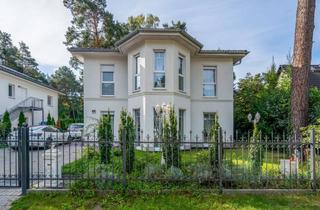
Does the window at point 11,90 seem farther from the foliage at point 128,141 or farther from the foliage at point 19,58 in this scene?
the foliage at point 19,58

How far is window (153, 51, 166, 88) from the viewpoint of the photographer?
12812 millimetres

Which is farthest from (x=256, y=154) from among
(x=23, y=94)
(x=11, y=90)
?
(x=23, y=94)

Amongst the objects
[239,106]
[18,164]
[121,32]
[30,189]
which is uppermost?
[121,32]

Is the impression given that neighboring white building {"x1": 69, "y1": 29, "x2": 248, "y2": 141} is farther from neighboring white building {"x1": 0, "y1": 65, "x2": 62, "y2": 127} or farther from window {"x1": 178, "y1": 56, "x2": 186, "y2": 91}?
neighboring white building {"x1": 0, "y1": 65, "x2": 62, "y2": 127}

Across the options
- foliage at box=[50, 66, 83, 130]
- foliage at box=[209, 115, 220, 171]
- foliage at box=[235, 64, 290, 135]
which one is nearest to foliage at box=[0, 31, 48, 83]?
foliage at box=[50, 66, 83, 130]

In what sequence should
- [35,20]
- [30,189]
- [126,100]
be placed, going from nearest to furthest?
[30,189] → [35,20] → [126,100]

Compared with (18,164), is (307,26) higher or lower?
higher

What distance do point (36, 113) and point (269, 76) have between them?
902 inches

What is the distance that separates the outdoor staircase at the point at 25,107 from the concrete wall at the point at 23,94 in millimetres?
383

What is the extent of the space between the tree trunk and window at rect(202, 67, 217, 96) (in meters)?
5.81

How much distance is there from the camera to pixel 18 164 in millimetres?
6191

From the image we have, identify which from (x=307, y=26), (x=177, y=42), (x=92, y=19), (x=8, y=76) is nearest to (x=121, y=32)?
(x=92, y=19)

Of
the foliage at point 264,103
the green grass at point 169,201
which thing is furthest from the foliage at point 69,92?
the green grass at point 169,201

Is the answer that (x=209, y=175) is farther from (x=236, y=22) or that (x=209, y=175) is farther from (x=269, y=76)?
(x=269, y=76)
